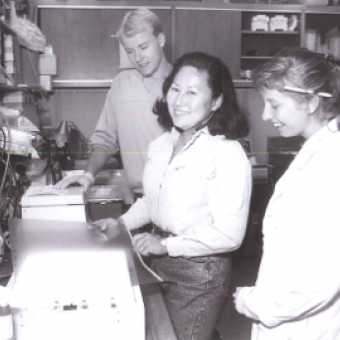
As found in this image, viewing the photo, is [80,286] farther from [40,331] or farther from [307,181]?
[307,181]

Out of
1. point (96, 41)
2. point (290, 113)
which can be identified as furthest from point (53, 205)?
point (96, 41)

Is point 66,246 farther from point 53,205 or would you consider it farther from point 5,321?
point 53,205

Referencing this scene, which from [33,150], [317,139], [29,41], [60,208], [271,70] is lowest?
[60,208]

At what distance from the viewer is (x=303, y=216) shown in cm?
95

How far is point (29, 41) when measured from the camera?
278 cm

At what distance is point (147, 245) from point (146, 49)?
1.17 metres

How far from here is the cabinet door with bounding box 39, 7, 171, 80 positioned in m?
3.85

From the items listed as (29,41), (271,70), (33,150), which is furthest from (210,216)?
(29,41)

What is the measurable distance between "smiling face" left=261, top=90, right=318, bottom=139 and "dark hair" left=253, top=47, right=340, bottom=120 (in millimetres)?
16

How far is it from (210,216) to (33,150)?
0.79 m

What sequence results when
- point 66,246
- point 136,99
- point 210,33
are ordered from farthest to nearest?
point 210,33 → point 136,99 → point 66,246

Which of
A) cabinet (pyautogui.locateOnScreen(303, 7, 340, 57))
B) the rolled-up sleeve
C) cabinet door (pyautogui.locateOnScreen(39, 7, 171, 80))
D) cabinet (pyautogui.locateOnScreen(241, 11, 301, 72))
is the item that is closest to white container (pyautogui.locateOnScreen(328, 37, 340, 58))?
cabinet (pyautogui.locateOnScreen(303, 7, 340, 57))

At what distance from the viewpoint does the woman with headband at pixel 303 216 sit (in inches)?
36.3

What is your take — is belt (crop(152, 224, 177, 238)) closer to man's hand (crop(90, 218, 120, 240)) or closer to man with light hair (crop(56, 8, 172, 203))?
man's hand (crop(90, 218, 120, 240))
